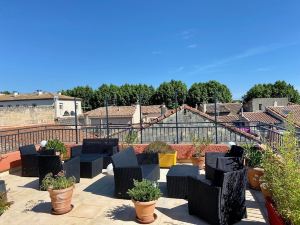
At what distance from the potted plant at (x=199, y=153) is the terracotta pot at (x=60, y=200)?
350 cm

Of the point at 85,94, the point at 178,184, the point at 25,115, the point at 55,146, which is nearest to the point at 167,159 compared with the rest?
the point at 178,184

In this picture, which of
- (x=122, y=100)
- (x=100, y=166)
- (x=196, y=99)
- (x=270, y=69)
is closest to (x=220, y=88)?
(x=196, y=99)

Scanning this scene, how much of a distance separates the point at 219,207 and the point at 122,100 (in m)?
55.0

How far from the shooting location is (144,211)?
3.89m

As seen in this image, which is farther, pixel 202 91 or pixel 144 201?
pixel 202 91

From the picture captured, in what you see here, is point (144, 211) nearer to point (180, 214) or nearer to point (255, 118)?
point (180, 214)

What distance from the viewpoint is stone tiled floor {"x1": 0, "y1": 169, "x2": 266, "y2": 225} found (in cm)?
405

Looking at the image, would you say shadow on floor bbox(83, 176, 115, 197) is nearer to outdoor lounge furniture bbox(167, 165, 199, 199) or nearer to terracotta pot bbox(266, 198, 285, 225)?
outdoor lounge furniture bbox(167, 165, 199, 199)

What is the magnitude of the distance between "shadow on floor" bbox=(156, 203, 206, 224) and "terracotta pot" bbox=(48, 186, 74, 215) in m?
1.51

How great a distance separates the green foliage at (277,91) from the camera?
57750 millimetres

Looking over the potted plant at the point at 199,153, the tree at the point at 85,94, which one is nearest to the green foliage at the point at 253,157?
the potted plant at the point at 199,153

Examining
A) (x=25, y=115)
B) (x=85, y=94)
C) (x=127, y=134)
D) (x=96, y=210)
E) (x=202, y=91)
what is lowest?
(x=96, y=210)

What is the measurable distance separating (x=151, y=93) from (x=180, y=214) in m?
55.0

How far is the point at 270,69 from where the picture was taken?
98.6 feet
